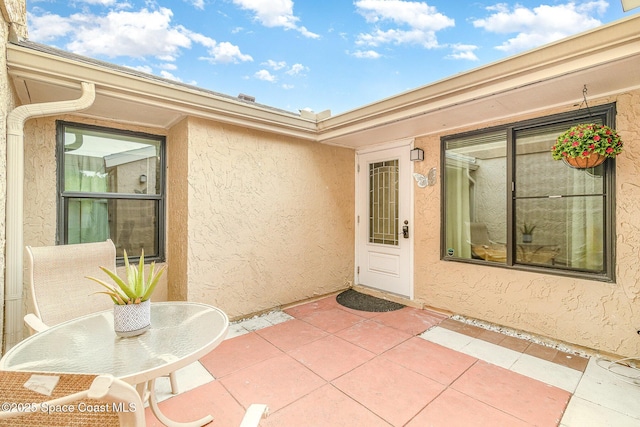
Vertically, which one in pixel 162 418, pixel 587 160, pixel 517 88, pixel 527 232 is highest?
pixel 517 88

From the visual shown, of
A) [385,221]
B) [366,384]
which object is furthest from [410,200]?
[366,384]

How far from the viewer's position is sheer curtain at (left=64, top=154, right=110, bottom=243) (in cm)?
335

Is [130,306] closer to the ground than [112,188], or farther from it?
closer to the ground

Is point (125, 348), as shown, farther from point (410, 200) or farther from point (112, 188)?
point (410, 200)

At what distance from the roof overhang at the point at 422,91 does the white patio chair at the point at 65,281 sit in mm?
1541

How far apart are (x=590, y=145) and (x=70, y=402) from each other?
3727 millimetres

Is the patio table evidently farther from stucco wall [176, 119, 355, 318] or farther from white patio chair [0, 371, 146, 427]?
stucco wall [176, 119, 355, 318]

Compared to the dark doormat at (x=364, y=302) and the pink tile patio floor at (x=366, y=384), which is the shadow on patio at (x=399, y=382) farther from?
the dark doormat at (x=364, y=302)

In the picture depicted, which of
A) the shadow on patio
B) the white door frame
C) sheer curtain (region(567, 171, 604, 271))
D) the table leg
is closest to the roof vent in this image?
the white door frame

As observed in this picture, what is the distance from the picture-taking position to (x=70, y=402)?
0.74 m

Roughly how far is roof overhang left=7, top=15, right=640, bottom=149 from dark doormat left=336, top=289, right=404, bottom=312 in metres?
2.66

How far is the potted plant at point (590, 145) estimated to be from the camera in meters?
2.55

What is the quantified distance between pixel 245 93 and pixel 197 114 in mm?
1729

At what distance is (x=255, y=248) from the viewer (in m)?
4.13
